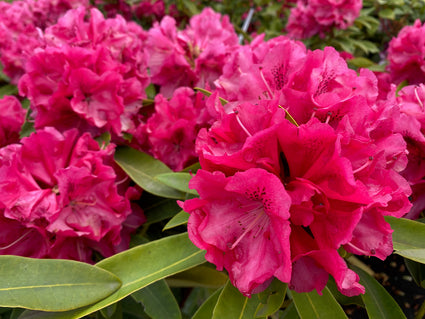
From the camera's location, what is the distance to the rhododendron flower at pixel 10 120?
3.16ft

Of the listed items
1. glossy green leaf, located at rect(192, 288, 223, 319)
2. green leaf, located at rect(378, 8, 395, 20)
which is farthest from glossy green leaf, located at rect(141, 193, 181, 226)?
green leaf, located at rect(378, 8, 395, 20)

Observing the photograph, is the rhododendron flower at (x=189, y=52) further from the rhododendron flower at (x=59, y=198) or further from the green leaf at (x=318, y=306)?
the green leaf at (x=318, y=306)

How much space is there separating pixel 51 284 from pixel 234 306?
31 centimetres


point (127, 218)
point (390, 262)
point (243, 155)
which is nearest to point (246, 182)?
point (243, 155)

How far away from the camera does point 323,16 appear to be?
1692 millimetres

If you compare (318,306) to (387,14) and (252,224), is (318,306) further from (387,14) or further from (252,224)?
(387,14)

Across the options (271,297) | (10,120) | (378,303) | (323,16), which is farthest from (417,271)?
(323,16)

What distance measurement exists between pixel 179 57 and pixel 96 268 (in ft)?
2.19

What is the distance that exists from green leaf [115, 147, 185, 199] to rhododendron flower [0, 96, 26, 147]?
27 cm

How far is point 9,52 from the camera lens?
1.34 metres

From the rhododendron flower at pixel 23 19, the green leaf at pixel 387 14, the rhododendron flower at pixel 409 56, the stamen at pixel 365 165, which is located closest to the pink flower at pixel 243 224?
the stamen at pixel 365 165

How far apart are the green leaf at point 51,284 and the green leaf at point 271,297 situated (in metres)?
0.24

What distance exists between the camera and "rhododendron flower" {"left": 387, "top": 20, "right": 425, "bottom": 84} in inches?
40.4

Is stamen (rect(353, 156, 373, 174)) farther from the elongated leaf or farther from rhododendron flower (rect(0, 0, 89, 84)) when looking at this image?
rhododendron flower (rect(0, 0, 89, 84))
